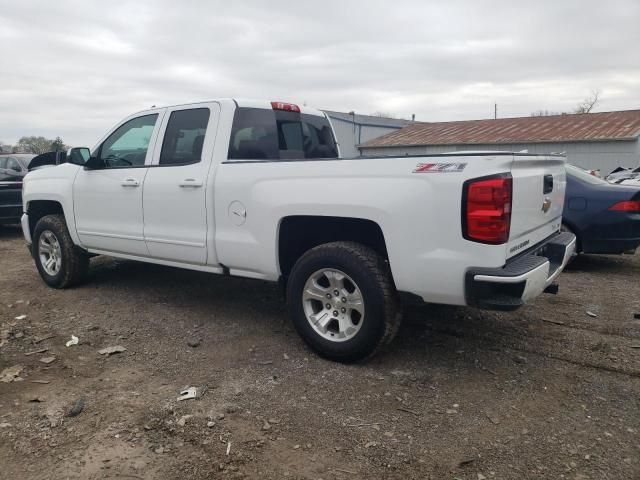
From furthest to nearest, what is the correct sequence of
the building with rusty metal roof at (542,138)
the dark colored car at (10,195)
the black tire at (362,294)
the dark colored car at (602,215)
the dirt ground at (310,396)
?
1. the building with rusty metal roof at (542,138)
2. the dark colored car at (10,195)
3. the dark colored car at (602,215)
4. the black tire at (362,294)
5. the dirt ground at (310,396)

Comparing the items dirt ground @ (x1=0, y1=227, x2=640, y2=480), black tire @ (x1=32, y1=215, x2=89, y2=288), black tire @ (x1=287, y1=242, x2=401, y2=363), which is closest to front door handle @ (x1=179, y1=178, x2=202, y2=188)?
black tire @ (x1=287, y1=242, x2=401, y2=363)

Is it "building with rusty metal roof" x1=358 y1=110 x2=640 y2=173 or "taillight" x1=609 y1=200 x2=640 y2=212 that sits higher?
"building with rusty metal roof" x1=358 y1=110 x2=640 y2=173

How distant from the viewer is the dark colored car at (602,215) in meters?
6.43

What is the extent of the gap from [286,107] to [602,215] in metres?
4.33

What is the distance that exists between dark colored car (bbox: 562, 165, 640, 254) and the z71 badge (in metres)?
4.33

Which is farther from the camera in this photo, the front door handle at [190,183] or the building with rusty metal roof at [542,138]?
the building with rusty metal roof at [542,138]

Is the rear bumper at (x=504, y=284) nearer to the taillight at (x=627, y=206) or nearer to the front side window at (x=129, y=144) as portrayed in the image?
the front side window at (x=129, y=144)

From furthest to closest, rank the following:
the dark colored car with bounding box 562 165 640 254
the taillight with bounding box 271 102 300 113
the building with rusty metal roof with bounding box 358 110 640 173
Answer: the building with rusty metal roof with bounding box 358 110 640 173 → the dark colored car with bounding box 562 165 640 254 → the taillight with bounding box 271 102 300 113

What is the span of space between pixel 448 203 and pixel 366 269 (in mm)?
747

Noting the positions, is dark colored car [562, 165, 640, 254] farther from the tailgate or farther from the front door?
the front door

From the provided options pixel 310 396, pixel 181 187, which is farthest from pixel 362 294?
pixel 181 187

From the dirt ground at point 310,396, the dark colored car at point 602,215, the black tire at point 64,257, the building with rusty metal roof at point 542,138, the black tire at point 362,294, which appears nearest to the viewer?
the dirt ground at point 310,396

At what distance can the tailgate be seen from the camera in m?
3.28

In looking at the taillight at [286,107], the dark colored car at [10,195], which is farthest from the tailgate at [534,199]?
the dark colored car at [10,195]
